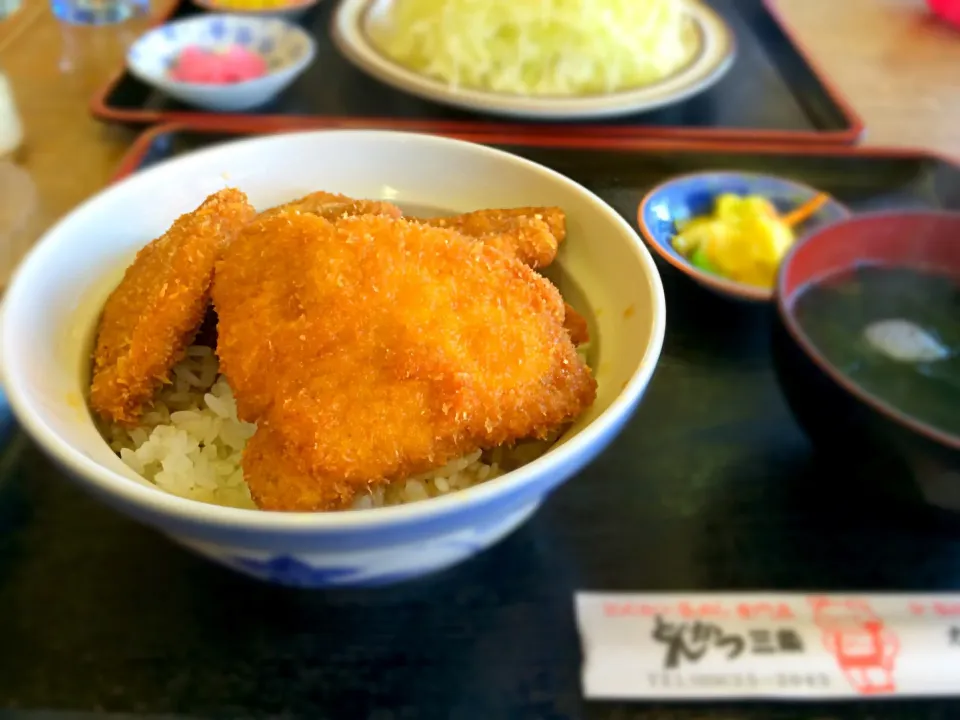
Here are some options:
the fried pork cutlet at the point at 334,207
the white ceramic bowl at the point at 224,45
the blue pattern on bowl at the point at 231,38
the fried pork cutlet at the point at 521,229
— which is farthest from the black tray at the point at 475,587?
the blue pattern on bowl at the point at 231,38

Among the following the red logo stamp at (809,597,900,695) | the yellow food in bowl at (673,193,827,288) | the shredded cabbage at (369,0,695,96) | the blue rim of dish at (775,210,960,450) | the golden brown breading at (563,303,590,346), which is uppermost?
the shredded cabbage at (369,0,695,96)

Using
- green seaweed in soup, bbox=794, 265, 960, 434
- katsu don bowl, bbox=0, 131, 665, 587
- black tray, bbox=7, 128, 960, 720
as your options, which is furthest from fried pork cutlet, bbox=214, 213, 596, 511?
green seaweed in soup, bbox=794, 265, 960, 434

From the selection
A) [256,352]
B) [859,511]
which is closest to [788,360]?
[859,511]

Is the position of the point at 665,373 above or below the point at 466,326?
below

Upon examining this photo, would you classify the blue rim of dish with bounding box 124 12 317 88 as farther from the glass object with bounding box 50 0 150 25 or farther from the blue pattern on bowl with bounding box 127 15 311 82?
the glass object with bounding box 50 0 150 25

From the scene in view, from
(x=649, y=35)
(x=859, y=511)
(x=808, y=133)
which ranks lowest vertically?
(x=859, y=511)

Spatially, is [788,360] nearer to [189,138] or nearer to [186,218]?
[186,218]
